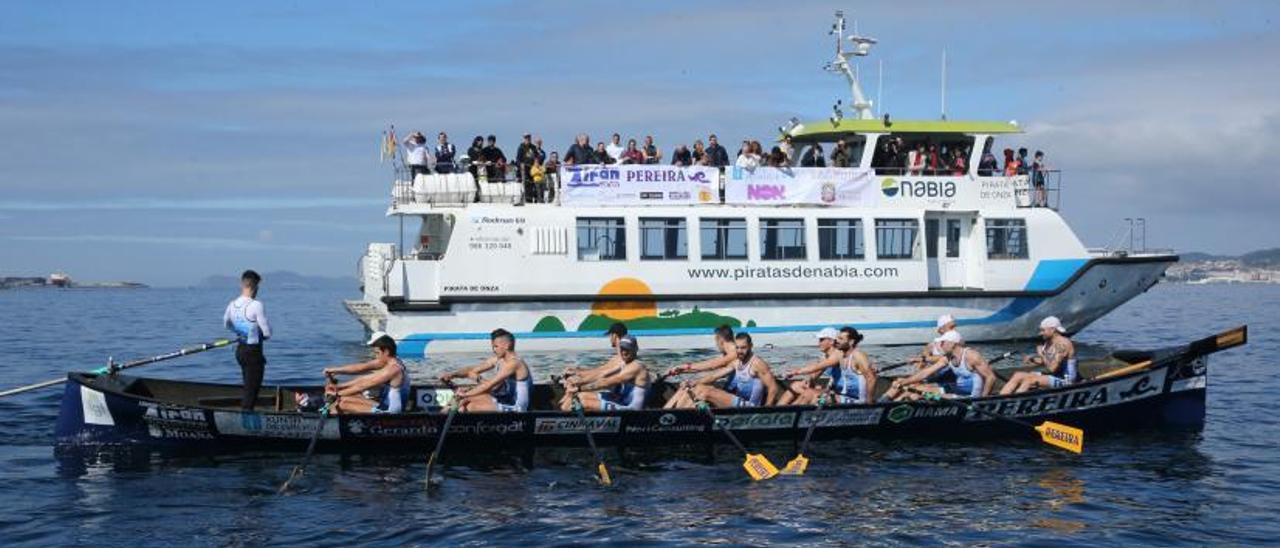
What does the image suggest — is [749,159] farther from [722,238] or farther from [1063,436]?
[1063,436]

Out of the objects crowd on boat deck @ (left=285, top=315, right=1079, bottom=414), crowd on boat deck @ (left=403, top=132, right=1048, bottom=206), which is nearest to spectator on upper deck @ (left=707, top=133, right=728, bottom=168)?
crowd on boat deck @ (left=403, top=132, right=1048, bottom=206)

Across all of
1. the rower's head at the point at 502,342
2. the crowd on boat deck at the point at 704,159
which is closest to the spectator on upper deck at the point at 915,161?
the crowd on boat deck at the point at 704,159

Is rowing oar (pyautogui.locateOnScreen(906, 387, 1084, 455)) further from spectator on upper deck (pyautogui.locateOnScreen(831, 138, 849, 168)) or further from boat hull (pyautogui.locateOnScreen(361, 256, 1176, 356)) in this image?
spectator on upper deck (pyautogui.locateOnScreen(831, 138, 849, 168))

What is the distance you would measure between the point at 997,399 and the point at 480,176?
1243cm

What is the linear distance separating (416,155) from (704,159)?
19.9 ft

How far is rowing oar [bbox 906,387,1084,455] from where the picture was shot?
53.3 ft

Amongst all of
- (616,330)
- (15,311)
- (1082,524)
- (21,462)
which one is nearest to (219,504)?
(21,462)

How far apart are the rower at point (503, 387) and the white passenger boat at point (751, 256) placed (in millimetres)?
8416

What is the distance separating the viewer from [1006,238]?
87.9ft

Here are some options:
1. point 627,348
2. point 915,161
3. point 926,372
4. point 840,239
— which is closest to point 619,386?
point 627,348

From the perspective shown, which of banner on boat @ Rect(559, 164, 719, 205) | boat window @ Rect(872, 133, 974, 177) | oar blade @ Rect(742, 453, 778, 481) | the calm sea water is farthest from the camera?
boat window @ Rect(872, 133, 974, 177)

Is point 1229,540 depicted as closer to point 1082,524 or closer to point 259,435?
point 1082,524

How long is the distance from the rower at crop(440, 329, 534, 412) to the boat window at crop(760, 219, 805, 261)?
1049 centimetres

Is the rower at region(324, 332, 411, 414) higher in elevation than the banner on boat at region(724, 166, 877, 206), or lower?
lower
